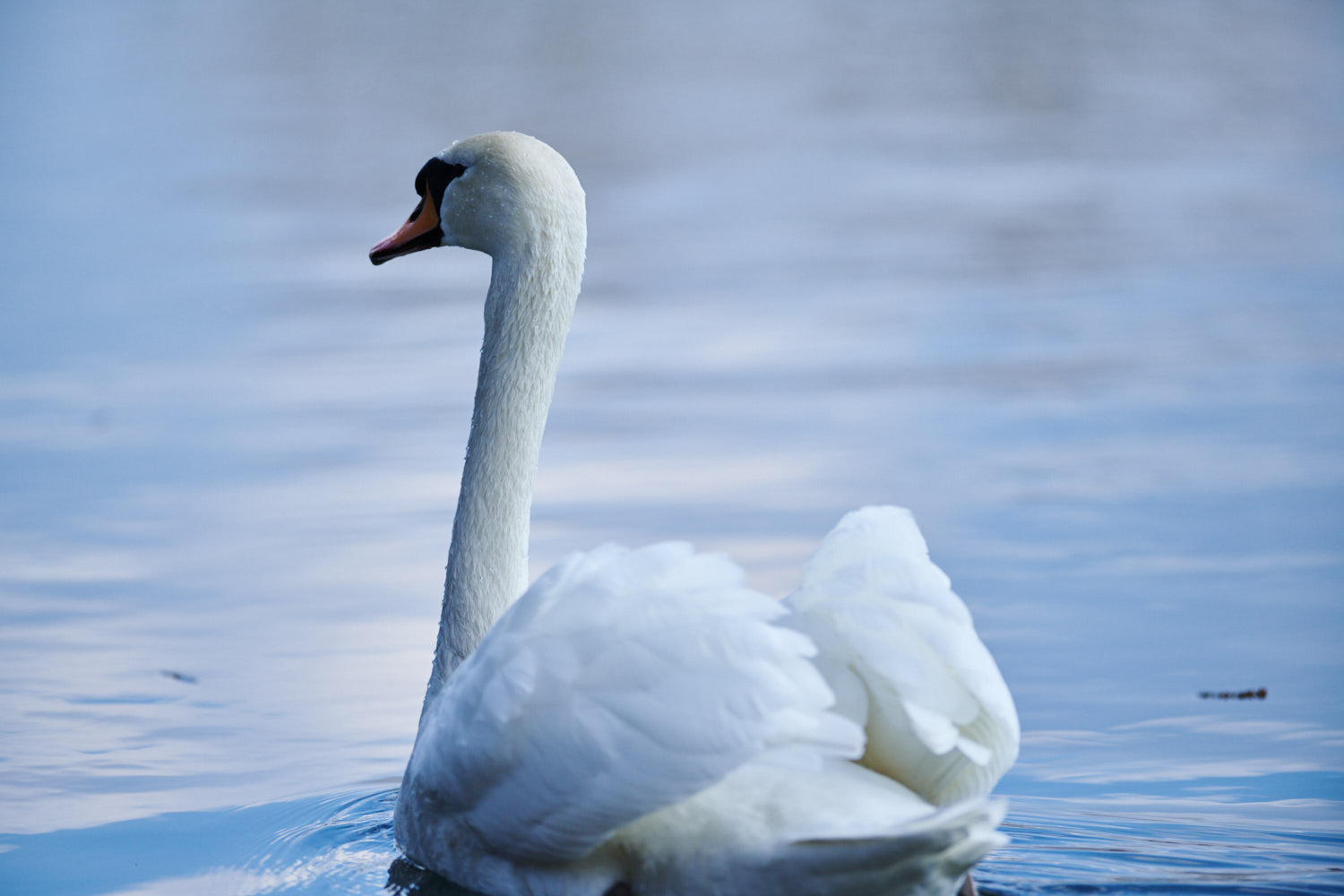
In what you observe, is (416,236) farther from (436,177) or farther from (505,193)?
(505,193)

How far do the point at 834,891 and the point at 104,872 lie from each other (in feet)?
6.85

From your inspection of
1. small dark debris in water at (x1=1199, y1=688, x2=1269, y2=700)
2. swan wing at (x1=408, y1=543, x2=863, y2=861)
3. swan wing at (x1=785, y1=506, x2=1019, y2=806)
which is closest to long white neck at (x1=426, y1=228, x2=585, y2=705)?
swan wing at (x1=408, y1=543, x2=863, y2=861)

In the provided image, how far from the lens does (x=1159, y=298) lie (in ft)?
34.4

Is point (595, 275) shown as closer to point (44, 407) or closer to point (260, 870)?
point (44, 407)

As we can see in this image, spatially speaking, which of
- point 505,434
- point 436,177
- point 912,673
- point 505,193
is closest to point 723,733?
point 912,673

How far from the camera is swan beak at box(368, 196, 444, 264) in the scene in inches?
205

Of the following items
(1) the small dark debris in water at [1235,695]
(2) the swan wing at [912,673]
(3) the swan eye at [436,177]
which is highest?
(3) the swan eye at [436,177]

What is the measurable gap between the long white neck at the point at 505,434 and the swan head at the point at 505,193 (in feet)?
0.13

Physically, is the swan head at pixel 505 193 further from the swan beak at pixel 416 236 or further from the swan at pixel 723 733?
the swan at pixel 723 733

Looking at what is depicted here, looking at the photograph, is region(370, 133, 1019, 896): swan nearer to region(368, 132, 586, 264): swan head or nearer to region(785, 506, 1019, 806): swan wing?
region(785, 506, 1019, 806): swan wing

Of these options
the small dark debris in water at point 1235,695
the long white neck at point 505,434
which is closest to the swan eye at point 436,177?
the long white neck at point 505,434

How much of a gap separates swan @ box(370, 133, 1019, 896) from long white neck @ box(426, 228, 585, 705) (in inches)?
25.4

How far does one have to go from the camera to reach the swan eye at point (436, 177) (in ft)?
16.6

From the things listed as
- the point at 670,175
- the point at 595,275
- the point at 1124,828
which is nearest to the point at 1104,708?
the point at 1124,828
